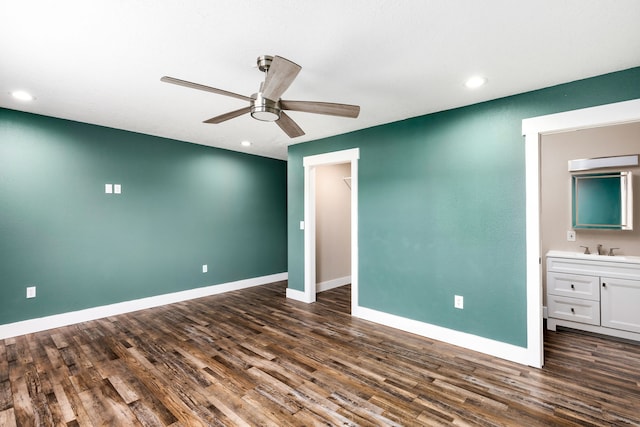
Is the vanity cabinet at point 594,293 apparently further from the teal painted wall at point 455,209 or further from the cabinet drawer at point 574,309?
the teal painted wall at point 455,209

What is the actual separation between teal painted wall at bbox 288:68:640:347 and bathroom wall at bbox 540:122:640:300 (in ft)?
4.75

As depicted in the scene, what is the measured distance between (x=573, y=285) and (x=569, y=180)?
128 centimetres

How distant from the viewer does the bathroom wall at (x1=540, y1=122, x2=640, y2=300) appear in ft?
11.1

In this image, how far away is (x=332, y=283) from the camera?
5402 millimetres

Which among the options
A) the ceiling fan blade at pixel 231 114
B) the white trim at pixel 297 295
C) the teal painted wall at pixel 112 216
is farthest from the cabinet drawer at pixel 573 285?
the teal painted wall at pixel 112 216

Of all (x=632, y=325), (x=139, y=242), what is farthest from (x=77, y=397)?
(x=632, y=325)

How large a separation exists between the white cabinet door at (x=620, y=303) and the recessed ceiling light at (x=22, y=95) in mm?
5979

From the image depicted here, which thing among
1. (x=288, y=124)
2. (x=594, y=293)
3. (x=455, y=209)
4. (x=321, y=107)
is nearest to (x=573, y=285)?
(x=594, y=293)

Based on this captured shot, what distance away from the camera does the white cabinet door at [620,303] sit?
9.98ft

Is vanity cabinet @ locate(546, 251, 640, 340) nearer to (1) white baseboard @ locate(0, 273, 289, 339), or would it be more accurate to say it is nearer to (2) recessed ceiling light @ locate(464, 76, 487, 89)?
(2) recessed ceiling light @ locate(464, 76, 487, 89)

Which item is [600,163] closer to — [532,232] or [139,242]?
[532,232]

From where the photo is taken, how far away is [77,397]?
2188 millimetres

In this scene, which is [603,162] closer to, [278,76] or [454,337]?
[454,337]

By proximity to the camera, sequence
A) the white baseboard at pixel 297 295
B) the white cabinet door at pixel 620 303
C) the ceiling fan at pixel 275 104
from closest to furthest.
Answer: the ceiling fan at pixel 275 104, the white cabinet door at pixel 620 303, the white baseboard at pixel 297 295
